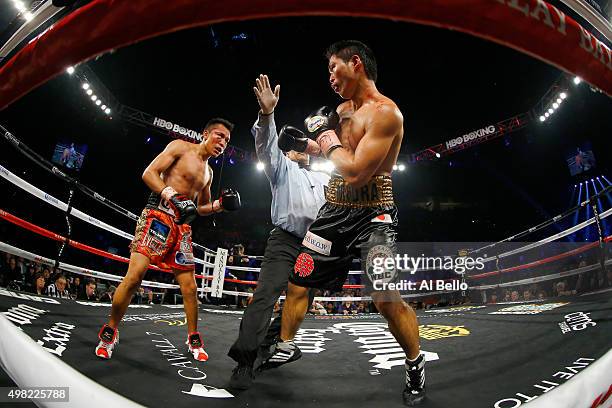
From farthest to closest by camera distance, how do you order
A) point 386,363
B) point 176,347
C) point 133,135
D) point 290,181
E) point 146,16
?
point 133,135 < point 290,181 < point 176,347 < point 386,363 < point 146,16

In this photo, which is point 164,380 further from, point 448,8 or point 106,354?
point 448,8

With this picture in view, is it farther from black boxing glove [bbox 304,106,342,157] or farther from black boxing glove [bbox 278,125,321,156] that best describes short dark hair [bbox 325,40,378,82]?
black boxing glove [bbox 278,125,321,156]

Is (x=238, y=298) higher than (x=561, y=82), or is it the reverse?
(x=561, y=82)

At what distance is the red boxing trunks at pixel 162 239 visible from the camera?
166cm

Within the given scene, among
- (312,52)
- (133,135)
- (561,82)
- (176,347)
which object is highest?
(561,82)

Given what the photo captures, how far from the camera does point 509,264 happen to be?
30.0 feet

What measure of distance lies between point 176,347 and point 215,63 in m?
4.65

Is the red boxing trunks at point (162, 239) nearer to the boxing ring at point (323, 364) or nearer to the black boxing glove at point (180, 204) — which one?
the black boxing glove at point (180, 204)

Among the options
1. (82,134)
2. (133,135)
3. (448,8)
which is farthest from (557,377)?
(133,135)

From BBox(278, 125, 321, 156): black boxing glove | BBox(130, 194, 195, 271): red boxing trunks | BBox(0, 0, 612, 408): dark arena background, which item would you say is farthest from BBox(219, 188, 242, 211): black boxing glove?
BBox(278, 125, 321, 156): black boxing glove

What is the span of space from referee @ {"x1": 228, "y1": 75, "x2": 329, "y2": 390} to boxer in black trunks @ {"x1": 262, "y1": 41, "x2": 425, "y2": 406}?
126mm

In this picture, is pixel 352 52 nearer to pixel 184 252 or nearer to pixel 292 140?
pixel 292 140

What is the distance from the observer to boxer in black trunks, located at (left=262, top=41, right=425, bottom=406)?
44.9 inches

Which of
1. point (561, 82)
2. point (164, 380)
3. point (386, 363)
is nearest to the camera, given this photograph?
point (164, 380)
